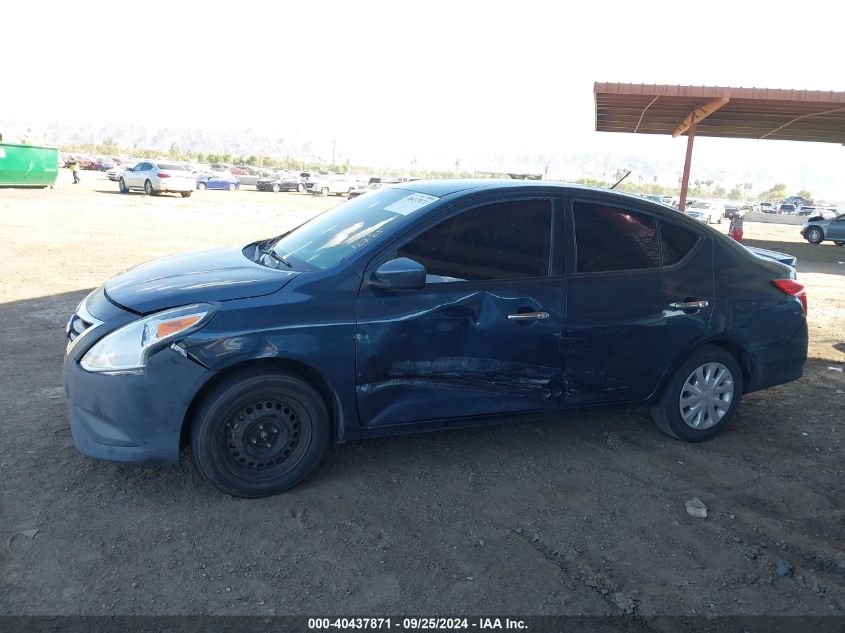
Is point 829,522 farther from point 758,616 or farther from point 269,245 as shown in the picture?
point 269,245

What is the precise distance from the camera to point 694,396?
15.8 feet

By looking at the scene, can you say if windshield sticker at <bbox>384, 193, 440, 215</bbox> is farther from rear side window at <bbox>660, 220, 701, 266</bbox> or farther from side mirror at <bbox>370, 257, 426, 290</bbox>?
rear side window at <bbox>660, 220, 701, 266</bbox>

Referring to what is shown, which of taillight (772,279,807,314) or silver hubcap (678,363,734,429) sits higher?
taillight (772,279,807,314)

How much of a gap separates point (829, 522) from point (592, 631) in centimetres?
191

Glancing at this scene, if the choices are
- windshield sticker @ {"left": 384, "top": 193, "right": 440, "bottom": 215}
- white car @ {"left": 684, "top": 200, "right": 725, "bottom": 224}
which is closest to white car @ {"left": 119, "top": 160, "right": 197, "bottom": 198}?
white car @ {"left": 684, "top": 200, "right": 725, "bottom": 224}

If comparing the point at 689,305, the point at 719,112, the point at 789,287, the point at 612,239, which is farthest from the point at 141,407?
the point at 719,112

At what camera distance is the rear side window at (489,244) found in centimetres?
399

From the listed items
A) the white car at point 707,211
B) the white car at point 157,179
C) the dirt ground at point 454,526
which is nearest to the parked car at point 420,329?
the dirt ground at point 454,526

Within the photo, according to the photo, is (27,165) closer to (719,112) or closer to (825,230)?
(719,112)

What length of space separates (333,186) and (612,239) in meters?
42.6

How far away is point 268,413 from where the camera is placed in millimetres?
3662

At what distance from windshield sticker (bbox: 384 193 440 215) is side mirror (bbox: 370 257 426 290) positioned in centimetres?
50

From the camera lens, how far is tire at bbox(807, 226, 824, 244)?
2627 centimetres

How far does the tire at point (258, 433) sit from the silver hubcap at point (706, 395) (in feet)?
8.51
